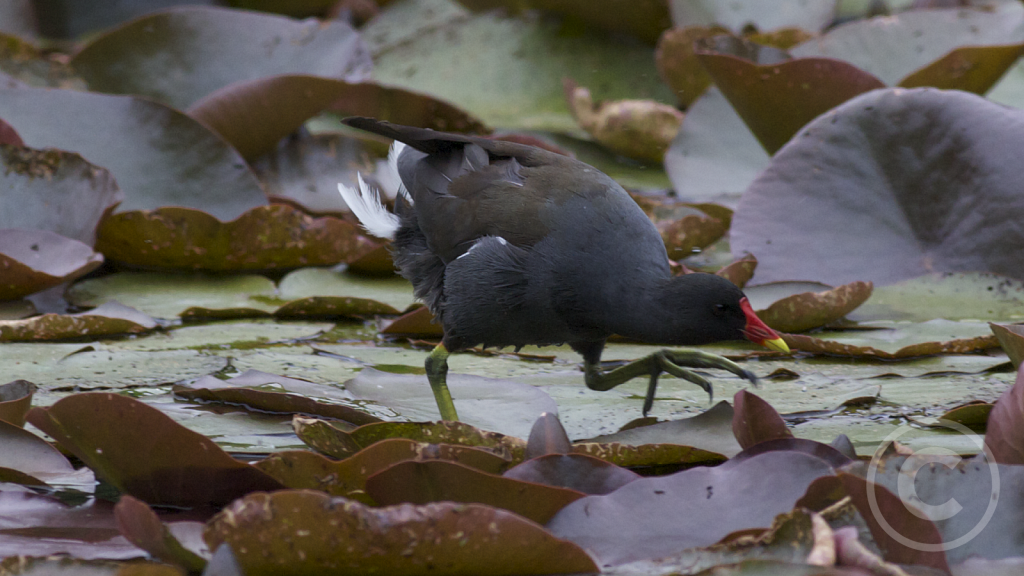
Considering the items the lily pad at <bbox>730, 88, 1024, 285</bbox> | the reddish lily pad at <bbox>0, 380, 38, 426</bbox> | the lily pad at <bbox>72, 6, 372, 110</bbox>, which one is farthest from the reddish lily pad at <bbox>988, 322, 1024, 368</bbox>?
the lily pad at <bbox>72, 6, 372, 110</bbox>

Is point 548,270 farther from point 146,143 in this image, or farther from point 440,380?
point 146,143

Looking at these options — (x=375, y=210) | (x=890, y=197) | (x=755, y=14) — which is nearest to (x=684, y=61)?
(x=755, y=14)

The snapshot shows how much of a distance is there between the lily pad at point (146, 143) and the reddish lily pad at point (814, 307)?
4.79ft

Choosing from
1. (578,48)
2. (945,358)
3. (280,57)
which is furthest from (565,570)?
(578,48)

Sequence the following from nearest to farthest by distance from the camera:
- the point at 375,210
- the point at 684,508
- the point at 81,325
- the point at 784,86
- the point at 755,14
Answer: the point at 684,508
the point at 81,325
the point at 375,210
the point at 784,86
the point at 755,14

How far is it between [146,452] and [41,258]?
115cm

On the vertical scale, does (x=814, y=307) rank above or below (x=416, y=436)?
above

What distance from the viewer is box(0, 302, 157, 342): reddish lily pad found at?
6.91ft

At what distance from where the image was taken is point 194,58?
11.5ft

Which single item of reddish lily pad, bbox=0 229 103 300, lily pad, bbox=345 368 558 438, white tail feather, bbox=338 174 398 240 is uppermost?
white tail feather, bbox=338 174 398 240

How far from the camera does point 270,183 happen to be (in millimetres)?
3205

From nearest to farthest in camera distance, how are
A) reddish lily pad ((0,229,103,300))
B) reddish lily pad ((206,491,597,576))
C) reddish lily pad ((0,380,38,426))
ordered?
1. reddish lily pad ((206,491,597,576))
2. reddish lily pad ((0,380,38,426))
3. reddish lily pad ((0,229,103,300))

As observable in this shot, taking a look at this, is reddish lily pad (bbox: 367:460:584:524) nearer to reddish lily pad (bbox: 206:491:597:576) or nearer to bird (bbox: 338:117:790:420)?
reddish lily pad (bbox: 206:491:597:576)

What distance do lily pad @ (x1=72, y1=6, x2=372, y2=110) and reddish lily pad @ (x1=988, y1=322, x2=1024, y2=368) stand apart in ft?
7.75
